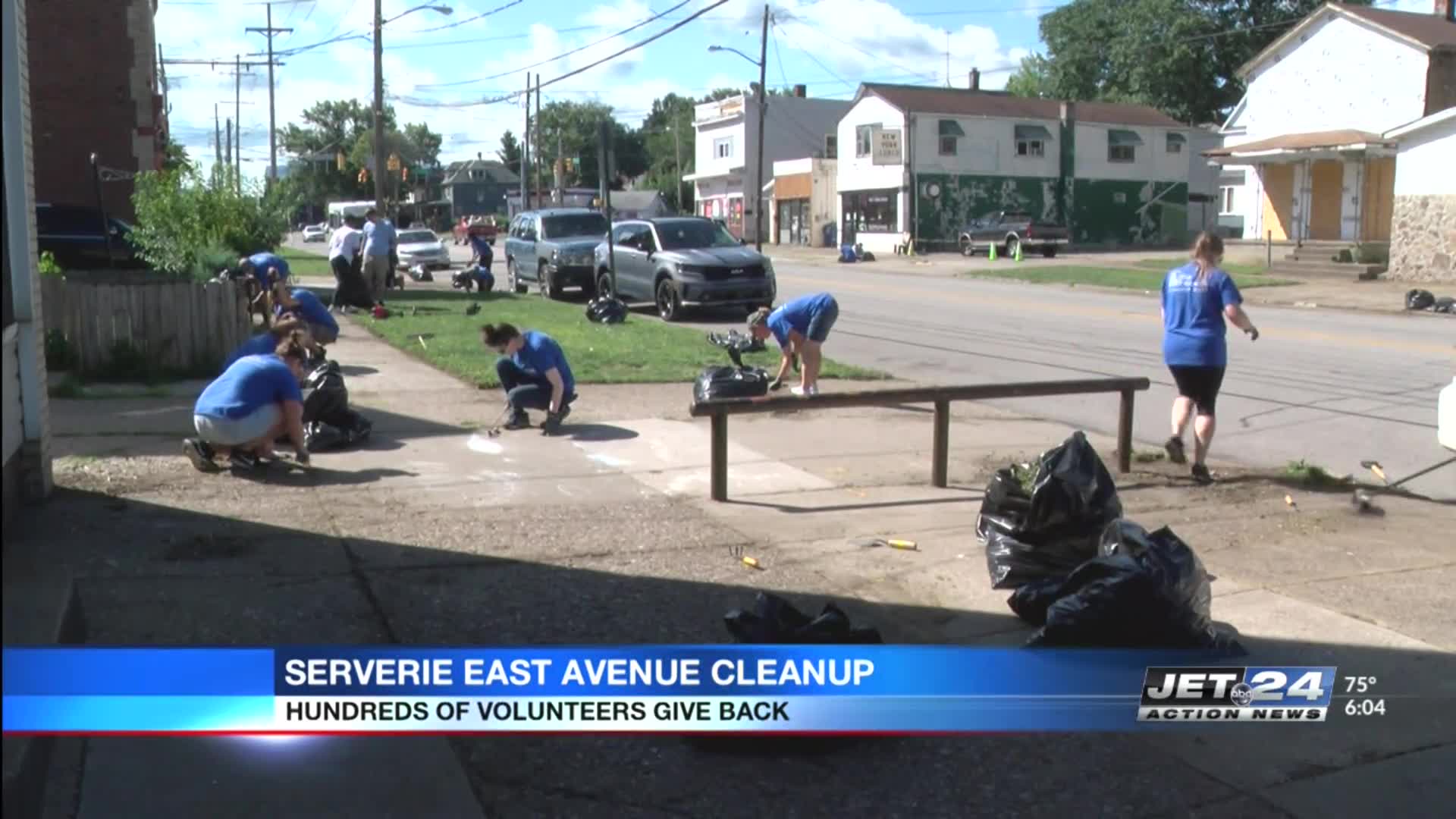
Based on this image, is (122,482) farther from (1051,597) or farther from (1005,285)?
(1005,285)

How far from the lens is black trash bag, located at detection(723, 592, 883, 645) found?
4871 millimetres

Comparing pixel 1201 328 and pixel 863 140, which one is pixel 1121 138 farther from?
pixel 1201 328

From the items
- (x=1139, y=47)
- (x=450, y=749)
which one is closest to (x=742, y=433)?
(x=450, y=749)

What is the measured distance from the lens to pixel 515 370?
35.7 feet

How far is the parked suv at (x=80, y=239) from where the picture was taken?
2142 centimetres

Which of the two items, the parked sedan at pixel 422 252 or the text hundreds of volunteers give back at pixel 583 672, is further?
the parked sedan at pixel 422 252

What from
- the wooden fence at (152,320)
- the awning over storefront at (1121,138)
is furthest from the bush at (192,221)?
the awning over storefront at (1121,138)

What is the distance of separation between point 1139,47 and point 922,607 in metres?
74.7

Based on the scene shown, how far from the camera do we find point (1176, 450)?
9.30 meters

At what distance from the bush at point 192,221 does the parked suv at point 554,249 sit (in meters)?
7.43

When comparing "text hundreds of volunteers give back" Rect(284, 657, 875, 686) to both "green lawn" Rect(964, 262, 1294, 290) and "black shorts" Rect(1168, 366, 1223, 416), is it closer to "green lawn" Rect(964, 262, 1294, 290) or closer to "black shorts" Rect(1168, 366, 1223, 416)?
"black shorts" Rect(1168, 366, 1223, 416)

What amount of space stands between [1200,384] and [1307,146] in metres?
31.6

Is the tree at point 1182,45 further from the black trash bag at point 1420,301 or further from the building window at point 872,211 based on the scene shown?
the black trash bag at point 1420,301

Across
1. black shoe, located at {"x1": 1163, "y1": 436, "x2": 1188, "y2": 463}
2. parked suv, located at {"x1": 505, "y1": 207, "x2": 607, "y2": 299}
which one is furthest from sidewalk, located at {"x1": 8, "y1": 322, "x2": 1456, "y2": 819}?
parked suv, located at {"x1": 505, "y1": 207, "x2": 607, "y2": 299}
